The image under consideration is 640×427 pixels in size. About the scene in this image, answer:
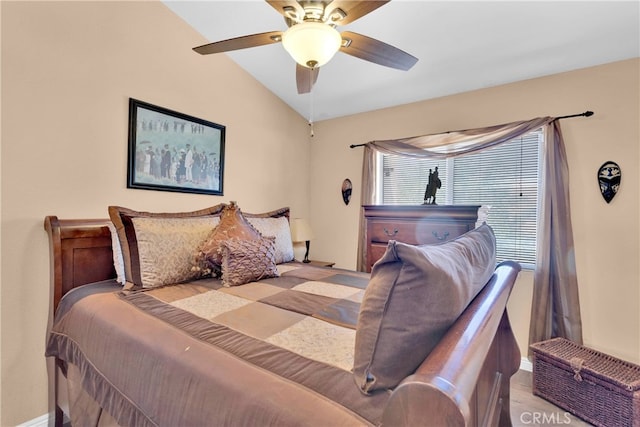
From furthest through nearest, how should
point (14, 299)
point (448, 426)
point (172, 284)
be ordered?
point (172, 284) < point (14, 299) < point (448, 426)

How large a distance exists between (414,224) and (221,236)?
1.44 m

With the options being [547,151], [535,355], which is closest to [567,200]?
[547,151]

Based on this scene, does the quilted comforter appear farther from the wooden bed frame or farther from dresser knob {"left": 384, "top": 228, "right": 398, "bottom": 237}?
dresser knob {"left": 384, "top": 228, "right": 398, "bottom": 237}

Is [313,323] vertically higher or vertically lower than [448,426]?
lower

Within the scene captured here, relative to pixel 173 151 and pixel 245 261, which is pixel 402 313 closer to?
pixel 245 261

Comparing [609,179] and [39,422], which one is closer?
[39,422]

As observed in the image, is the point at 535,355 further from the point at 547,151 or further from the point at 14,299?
the point at 14,299

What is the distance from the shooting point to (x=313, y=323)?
123cm

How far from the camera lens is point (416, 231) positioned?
2357 millimetres

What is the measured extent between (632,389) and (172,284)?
2706 millimetres

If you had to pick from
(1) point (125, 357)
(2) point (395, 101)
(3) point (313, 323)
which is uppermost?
(2) point (395, 101)

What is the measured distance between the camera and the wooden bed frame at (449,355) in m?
0.50

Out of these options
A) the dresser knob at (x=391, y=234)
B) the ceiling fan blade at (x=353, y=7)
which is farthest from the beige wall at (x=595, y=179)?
the ceiling fan blade at (x=353, y=7)

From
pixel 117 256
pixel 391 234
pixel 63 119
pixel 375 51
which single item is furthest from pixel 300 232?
pixel 63 119
